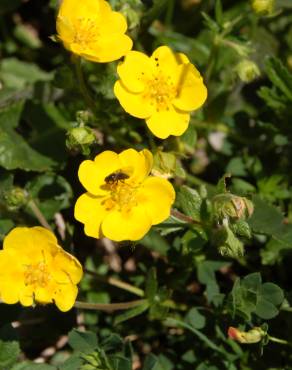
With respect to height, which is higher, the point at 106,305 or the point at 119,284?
the point at 106,305

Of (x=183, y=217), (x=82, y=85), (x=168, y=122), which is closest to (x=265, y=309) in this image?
(x=183, y=217)

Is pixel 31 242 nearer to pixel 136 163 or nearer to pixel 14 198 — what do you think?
pixel 14 198

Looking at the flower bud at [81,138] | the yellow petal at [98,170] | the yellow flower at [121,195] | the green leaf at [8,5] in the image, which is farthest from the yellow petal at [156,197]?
the green leaf at [8,5]

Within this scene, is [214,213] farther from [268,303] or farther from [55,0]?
[55,0]

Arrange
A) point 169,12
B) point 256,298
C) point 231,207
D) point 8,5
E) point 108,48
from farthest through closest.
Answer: point 8,5 < point 169,12 < point 108,48 < point 256,298 < point 231,207

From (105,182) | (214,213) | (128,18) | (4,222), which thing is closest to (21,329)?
(4,222)

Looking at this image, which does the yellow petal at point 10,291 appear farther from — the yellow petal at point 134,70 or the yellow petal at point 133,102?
the yellow petal at point 134,70
